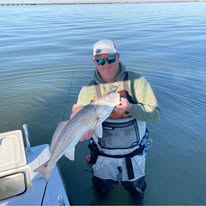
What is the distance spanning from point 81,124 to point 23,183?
1405 millimetres

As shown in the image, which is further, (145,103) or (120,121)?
(120,121)

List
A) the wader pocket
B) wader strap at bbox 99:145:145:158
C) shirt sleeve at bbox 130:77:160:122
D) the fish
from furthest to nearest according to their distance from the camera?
wader strap at bbox 99:145:145:158, the wader pocket, shirt sleeve at bbox 130:77:160:122, the fish

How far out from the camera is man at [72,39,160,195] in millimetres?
3479

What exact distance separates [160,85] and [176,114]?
7.13 feet

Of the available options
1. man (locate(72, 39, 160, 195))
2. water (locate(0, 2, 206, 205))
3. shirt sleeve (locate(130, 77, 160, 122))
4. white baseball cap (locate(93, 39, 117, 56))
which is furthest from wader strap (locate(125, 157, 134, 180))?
white baseball cap (locate(93, 39, 117, 56))

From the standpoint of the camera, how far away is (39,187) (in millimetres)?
3703

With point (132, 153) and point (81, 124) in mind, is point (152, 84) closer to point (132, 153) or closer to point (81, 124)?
point (132, 153)

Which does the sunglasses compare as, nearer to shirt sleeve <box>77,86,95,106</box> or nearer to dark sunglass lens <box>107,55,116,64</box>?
dark sunglass lens <box>107,55,116,64</box>

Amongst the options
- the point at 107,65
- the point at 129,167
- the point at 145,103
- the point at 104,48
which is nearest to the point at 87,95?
the point at 107,65

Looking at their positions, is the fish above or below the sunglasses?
below

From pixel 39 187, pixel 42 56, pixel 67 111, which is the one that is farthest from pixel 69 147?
pixel 42 56

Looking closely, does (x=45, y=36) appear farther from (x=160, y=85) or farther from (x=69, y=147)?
(x=69, y=147)

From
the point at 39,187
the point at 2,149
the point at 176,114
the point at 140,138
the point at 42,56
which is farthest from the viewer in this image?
the point at 42,56

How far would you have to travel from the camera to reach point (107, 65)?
138 inches
